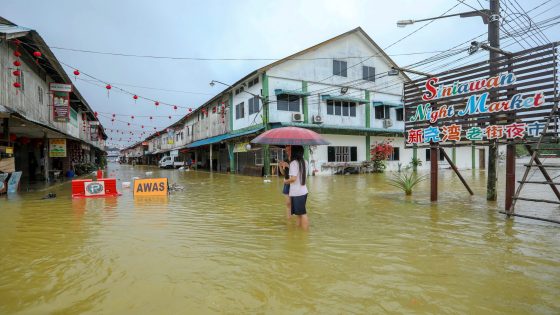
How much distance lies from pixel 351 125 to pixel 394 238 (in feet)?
65.1

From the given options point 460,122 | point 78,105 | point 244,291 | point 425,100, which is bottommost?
point 244,291

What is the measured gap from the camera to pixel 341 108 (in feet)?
79.2

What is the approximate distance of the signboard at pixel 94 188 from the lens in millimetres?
10984

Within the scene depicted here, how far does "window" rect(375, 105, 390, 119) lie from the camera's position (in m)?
26.1

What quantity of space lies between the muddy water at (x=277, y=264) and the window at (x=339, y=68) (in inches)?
710

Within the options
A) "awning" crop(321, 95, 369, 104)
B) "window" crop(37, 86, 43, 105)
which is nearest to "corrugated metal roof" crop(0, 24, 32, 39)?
"window" crop(37, 86, 43, 105)

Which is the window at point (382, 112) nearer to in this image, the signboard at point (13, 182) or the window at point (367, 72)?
the window at point (367, 72)

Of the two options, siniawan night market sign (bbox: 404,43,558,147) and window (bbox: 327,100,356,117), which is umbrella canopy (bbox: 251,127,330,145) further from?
window (bbox: 327,100,356,117)

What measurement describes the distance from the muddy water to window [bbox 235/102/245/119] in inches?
713

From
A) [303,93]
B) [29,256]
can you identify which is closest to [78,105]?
[303,93]

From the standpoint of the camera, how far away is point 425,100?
374 inches

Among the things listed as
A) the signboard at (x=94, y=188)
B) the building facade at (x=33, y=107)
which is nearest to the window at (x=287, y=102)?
the building facade at (x=33, y=107)

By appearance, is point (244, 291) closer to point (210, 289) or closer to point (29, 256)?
point (210, 289)

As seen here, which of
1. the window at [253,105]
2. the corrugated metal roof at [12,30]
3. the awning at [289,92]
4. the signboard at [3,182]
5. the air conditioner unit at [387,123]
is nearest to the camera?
the corrugated metal roof at [12,30]
